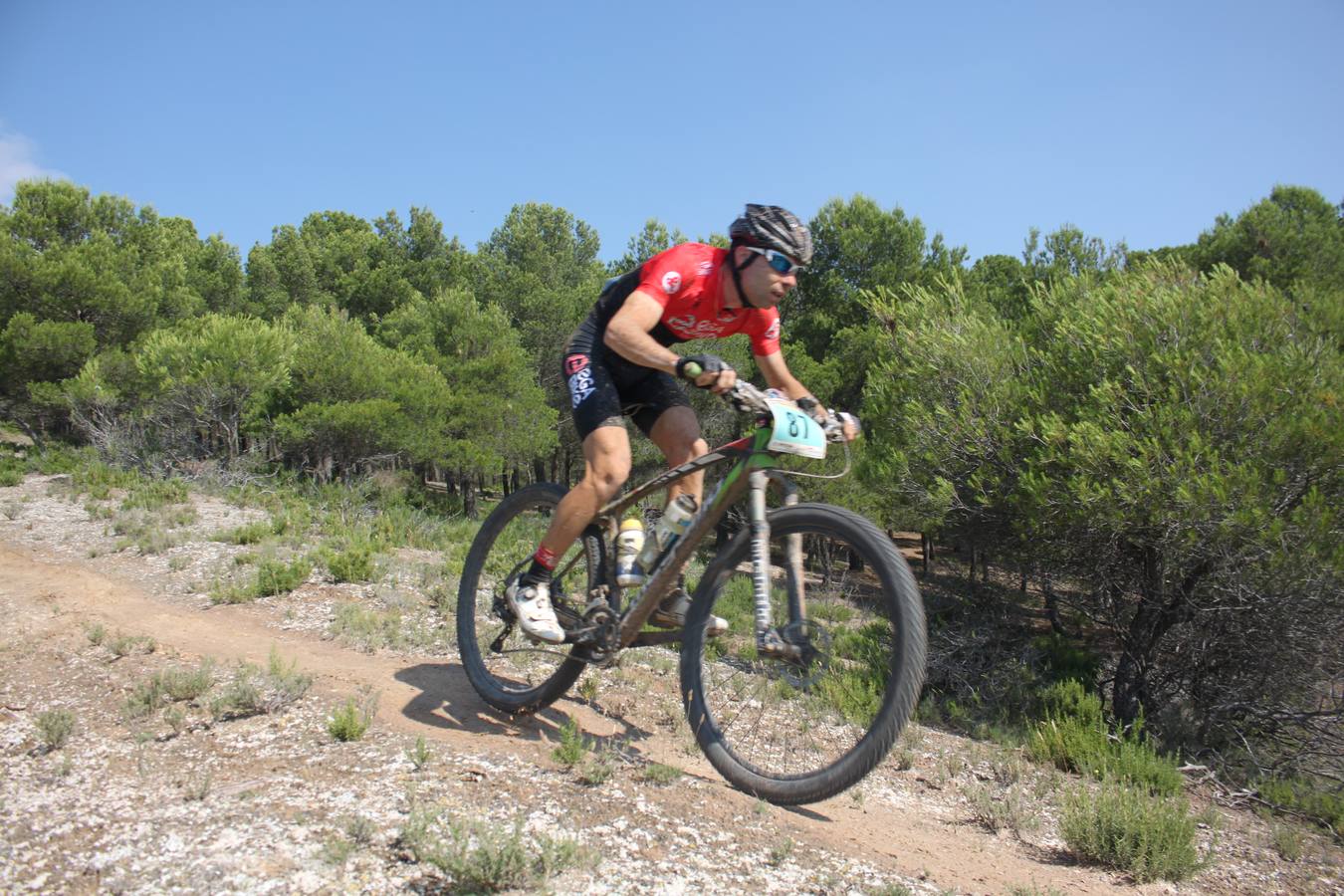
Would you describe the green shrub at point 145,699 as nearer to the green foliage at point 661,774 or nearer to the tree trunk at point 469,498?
the green foliage at point 661,774

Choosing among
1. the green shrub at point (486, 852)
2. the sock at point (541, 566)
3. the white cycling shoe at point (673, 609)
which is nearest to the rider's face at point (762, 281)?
the white cycling shoe at point (673, 609)

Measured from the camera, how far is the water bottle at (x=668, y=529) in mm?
3334

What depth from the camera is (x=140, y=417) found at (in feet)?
56.3

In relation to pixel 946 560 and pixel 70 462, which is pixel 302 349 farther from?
pixel 946 560

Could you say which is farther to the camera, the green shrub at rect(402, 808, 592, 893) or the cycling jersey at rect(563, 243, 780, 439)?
the cycling jersey at rect(563, 243, 780, 439)

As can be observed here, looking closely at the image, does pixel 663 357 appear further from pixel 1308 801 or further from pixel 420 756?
pixel 1308 801

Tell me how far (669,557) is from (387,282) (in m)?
43.8

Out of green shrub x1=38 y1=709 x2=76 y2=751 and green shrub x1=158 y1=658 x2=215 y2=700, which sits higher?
green shrub x1=158 y1=658 x2=215 y2=700

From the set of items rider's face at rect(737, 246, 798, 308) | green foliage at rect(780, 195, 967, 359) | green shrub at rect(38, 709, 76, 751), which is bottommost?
green shrub at rect(38, 709, 76, 751)

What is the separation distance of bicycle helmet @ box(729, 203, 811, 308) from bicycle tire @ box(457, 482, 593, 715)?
5.36 ft

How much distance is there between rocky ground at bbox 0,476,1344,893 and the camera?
2377 mm

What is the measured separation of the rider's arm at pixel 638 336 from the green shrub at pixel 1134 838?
9.91 feet

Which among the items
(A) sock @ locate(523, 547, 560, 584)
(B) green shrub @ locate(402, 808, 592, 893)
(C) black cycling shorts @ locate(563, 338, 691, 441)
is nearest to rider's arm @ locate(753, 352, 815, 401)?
(C) black cycling shorts @ locate(563, 338, 691, 441)

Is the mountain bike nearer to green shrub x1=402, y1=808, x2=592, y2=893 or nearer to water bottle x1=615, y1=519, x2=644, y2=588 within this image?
water bottle x1=615, y1=519, x2=644, y2=588
